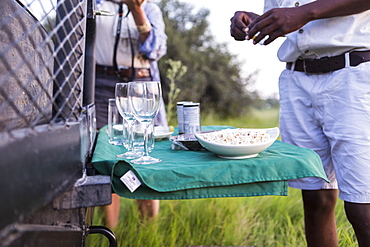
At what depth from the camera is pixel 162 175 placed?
0.99 meters

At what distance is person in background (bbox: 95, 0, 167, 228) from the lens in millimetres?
2529

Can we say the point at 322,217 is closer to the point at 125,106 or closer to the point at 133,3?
the point at 125,106

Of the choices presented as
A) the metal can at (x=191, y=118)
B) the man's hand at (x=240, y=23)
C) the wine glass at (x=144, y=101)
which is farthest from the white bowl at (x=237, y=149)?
the man's hand at (x=240, y=23)

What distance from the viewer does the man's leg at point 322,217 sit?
69.9 inches

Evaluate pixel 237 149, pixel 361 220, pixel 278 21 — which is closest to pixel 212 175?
pixel 237 149

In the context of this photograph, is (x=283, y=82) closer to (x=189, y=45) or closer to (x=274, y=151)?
(x=274, y=151)

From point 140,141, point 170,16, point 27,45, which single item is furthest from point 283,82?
point 170,16

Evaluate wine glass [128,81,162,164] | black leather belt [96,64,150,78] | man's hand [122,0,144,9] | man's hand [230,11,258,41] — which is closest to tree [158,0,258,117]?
black leather belt [96,64,150,78]

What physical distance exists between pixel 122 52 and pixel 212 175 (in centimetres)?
173

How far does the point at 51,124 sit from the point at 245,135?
2.26 ft

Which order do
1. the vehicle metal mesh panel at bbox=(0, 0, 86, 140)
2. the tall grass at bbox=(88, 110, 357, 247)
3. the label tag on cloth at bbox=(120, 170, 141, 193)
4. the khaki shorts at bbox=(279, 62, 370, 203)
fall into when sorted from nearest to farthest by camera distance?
the vehicle metal mesh panel at bbox=(0, 0, 86, 140), the label tag on cloth at bbox=(120, 170, 141, 193), the khaki shorts at bbox=(279, 62, 370, 203), the tall grass at bbox=(88, 110, 357, 247)

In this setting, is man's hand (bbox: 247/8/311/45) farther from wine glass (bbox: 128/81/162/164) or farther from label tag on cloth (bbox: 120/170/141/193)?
label tag on cloth (bbox: 120/170/141/193)

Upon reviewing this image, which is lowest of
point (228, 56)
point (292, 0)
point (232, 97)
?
point (232, 97)

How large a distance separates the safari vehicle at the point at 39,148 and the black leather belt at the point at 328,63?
3.25 feet
